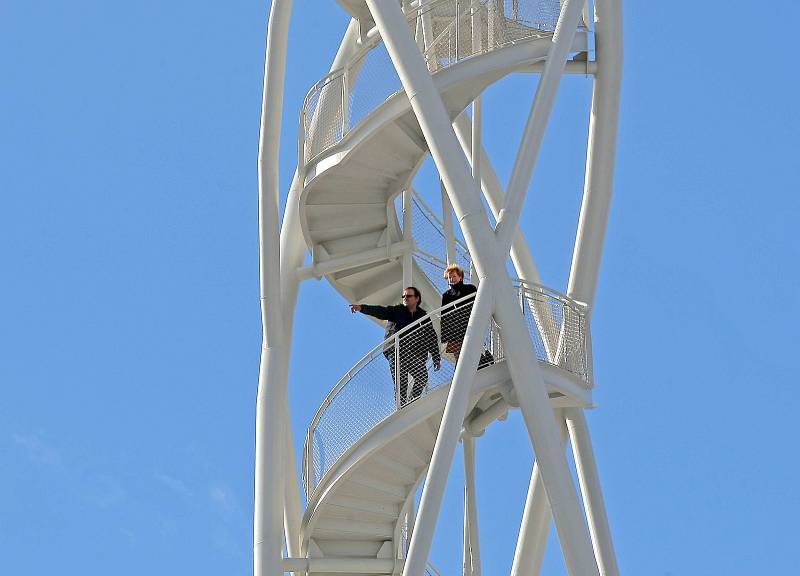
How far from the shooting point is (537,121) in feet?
84.8

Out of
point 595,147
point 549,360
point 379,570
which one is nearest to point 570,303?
point 549,360

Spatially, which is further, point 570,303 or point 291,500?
point 291,500

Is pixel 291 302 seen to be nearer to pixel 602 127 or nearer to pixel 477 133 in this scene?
pixel 477 133

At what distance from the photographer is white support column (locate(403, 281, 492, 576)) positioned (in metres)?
24.2

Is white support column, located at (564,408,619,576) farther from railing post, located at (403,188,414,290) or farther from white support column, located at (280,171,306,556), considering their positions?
white support column, located at (280,171,306,556)

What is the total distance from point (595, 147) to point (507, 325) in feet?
13.6

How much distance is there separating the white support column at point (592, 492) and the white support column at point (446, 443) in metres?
2.84

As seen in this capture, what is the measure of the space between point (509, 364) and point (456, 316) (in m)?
1.10

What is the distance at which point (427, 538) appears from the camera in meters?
24.3

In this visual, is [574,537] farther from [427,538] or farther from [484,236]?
[484,236]

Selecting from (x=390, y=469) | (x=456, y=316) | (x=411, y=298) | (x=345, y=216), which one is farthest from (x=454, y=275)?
(x=345, y=216)

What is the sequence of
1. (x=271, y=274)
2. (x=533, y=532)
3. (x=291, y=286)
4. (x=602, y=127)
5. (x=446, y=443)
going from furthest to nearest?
(x=291, y=286), (x=271, y=274), (x=533, y=532), (x=602, y=127), (x=446, y=443)

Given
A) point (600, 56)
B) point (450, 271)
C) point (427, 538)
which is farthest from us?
point (600, 56)

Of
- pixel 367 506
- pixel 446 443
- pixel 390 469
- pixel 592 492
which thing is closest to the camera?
pixel 446 443
